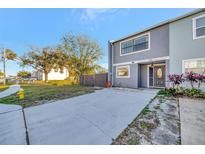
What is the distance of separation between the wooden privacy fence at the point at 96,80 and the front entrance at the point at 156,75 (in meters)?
4.63

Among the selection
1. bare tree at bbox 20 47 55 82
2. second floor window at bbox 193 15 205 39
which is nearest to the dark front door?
second floor window at bbox 193 15 205 39

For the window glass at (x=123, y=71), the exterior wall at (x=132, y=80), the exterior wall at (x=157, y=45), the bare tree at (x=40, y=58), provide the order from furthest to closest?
the bare tree at (x=40, y=58)
the window glass at (x=123, y=71)
the exterior wall at (x=132, y=80)
the exterior wall at (x=157, y=45)

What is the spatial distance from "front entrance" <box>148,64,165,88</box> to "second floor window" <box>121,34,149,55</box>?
1941mm

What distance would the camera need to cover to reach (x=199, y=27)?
7.13m

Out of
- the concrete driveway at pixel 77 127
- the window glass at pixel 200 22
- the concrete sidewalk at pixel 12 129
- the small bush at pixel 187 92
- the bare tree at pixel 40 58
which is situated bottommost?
the concrete sidewalk at pixel 12 129

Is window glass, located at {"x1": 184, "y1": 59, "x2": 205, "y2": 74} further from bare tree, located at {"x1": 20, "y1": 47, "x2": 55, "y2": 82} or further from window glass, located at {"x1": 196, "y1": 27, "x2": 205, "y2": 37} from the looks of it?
bare tree, located at {"x1": 20, "y1": 47, "x2": 55, "y2": 82}

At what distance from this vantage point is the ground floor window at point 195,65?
7016mm

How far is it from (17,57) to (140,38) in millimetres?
29141

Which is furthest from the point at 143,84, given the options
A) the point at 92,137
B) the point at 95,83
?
the point at 92,137

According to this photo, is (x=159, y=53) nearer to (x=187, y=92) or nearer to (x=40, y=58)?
(x=187, y=92)

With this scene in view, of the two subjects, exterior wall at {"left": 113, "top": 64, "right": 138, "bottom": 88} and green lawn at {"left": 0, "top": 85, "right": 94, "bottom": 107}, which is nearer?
green lawn at {"left": 0, "top": 85, "right": 94, "bottom": 107}

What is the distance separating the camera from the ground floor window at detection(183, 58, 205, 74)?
7.02 metres

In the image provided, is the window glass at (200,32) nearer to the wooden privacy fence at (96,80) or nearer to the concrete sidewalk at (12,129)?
the wooden privacy fence at (96,80)

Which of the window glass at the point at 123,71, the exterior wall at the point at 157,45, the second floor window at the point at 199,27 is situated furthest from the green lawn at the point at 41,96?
the second floor window at the point at 199,27
